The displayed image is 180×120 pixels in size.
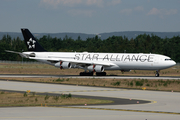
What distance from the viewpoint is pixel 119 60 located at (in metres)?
67.0

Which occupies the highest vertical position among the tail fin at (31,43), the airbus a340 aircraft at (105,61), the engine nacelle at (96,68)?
the tail fin at (31,43)

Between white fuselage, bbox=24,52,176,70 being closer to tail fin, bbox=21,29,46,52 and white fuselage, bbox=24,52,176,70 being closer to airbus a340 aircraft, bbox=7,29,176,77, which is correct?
airbus a340 aircraft, bbox=7,29,176,77

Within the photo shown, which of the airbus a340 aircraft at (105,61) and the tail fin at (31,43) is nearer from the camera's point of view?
the airbus a340 aircraft at (105,61)

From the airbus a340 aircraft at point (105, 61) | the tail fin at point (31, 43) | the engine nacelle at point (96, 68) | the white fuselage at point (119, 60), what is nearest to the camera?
→ the white fuselage at point (119, 60)

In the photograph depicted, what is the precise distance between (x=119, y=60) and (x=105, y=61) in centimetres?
331

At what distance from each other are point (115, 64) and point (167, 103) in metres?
40.6

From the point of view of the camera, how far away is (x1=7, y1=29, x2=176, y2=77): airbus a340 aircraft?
2544 inches

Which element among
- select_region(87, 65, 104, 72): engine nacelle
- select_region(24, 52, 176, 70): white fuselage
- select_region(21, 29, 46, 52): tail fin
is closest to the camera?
select_region(24, 52, 176, 70): white fuselage

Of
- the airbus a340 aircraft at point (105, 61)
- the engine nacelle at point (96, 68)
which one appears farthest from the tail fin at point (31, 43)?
the engine nacelle at point (96, 68)

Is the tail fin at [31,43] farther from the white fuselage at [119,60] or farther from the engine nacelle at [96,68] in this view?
the engine nacelle at [96,68]

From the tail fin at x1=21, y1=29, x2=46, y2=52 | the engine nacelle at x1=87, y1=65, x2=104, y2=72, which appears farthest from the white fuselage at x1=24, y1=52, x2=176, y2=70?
the tail fin at x1=21, y1=29, x2=46, y2=52

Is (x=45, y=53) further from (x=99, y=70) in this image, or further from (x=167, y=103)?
(x=167, y=103)

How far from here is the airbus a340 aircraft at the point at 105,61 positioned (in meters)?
64.6

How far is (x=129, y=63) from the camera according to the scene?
65.8 meters
